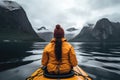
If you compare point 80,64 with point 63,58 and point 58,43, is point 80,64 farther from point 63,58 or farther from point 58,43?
point 58,43

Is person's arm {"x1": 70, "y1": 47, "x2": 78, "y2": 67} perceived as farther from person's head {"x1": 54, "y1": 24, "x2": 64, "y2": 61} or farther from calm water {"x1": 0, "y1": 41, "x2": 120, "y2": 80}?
calm water {"x1": 0, "y1": 41, "x2": 120, "y2": 80}

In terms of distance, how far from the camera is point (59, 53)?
905cm

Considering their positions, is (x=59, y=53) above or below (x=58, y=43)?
below

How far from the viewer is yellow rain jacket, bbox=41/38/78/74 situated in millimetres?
9172

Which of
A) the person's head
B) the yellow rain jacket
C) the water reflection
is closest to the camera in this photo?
A: the person's head

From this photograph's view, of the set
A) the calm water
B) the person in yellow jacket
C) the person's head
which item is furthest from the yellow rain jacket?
the calm water

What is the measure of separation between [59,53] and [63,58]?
1.23 feet

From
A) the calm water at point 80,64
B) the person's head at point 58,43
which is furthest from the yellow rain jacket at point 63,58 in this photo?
the calm water at point 80,64

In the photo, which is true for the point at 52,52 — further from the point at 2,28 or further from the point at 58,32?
the point at 2,28

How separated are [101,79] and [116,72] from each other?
2.89 meters

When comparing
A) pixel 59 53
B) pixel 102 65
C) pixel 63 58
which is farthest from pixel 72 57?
pixel 102 65

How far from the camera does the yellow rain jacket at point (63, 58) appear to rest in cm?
917

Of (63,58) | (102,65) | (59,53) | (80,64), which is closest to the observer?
(59,53)

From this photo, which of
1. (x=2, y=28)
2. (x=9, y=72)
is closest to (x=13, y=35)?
(x=2, y=28)
